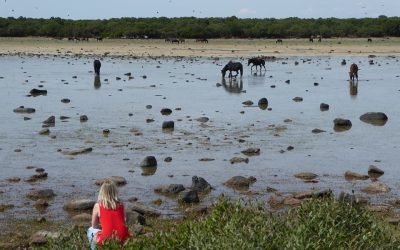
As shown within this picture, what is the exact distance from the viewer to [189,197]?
528 inches

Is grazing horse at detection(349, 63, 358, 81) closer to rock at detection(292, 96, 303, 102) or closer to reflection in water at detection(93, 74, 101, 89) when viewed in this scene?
rock at detection(292, 96, 303, 102)

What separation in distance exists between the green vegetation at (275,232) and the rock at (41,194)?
5245mm

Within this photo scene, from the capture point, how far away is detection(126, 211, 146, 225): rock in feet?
38.9

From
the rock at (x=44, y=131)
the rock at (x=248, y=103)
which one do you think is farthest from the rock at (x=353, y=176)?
the rock at (x=248, y=103)

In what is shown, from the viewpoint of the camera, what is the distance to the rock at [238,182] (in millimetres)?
14758

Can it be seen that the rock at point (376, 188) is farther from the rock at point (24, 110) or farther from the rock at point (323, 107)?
the rock at point (24, 110)

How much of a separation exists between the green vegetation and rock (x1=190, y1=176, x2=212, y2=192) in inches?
185

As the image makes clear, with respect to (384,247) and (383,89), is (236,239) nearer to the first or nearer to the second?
(384,247)

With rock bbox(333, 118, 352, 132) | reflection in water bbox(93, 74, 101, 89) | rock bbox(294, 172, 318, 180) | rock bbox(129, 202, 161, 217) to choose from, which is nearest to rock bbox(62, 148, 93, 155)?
rock bbox(294, 172, 318, 180)

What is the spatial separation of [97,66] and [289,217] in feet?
114

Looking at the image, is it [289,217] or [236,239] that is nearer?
[236,239]

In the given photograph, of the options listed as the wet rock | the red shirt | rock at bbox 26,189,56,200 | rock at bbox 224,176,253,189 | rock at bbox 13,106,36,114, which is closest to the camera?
the red shirt

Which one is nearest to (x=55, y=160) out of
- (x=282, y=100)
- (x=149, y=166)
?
(x=149, y=166)

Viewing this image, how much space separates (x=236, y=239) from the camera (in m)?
7.69
